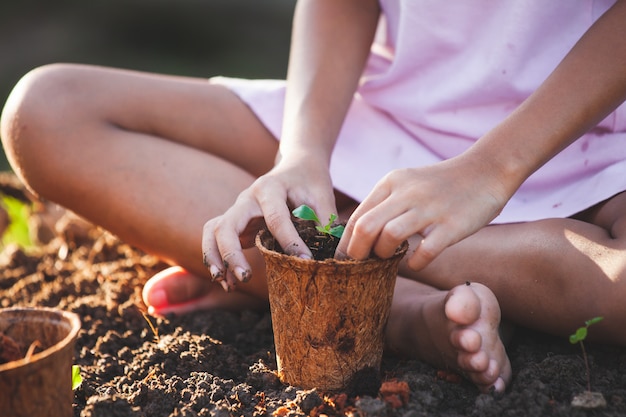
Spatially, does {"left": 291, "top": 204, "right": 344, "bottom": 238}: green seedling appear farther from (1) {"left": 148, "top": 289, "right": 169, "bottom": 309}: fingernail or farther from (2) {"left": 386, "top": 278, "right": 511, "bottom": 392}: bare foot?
(1) {"left": 148, "top": 289, "right": 169, "bottom": 309}: fingernail

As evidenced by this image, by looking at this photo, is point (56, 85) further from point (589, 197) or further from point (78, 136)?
point (589, 197)

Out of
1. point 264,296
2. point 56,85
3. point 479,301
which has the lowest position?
point 264,296

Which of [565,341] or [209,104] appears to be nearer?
[565,341]

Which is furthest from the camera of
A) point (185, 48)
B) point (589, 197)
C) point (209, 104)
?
point (185, 48)

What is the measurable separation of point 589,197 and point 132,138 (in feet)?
4.24

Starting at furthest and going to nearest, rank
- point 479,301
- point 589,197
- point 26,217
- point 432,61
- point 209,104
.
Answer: point 26,217, point 209,104, point 432,61, point 589,197, point 479,301

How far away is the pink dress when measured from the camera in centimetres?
189

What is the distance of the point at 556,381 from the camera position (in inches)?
62.9

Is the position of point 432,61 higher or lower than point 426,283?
higher

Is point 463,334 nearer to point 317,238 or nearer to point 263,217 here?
point 317,238

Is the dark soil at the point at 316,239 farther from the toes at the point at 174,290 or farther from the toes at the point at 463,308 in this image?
the toes at the point at 174,290

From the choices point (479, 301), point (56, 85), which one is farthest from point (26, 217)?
point (479, 301)

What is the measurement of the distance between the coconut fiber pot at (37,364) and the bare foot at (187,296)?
0.70m

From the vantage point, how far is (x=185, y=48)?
6559 mm
